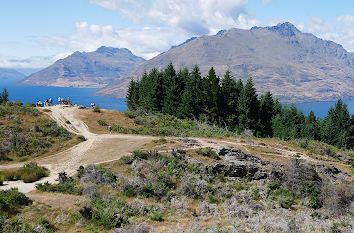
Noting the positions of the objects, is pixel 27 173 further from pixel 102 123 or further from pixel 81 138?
pixel 102 123

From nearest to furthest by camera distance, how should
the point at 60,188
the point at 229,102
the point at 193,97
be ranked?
1. the point at 60,188
2. the point at 193,97
3. the point at 229,102

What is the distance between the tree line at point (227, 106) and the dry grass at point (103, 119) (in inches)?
679

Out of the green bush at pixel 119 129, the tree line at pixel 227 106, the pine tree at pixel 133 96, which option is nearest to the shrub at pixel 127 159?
the green bush at pixel 119 129

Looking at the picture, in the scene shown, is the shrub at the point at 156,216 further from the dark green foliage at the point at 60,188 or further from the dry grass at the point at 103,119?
the dry grass at the point at 103,119

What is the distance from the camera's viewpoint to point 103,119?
48625 millimetres

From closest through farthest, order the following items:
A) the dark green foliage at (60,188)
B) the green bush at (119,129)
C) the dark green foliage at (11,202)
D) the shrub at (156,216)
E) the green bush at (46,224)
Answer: the green bush at (46,224), the dark green foliage at (11,202), the shrub at (156,216), the dark green foliage at (60,188), the green bush at (119,129)

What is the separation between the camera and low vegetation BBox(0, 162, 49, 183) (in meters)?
23.7

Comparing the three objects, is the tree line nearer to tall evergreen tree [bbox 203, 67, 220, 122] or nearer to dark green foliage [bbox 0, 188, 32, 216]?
tall evergreen tree [bbox 203, 67, 220, 122]

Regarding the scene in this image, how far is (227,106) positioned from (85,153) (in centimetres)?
3932

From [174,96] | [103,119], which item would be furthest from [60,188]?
[174,96]

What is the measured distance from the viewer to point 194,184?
995 inches

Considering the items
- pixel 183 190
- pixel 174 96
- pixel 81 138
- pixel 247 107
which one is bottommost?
pixel 183 190

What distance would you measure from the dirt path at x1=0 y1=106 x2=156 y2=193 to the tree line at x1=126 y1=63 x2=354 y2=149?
89.3 ft

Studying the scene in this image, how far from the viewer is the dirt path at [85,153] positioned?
25708 millimetres
